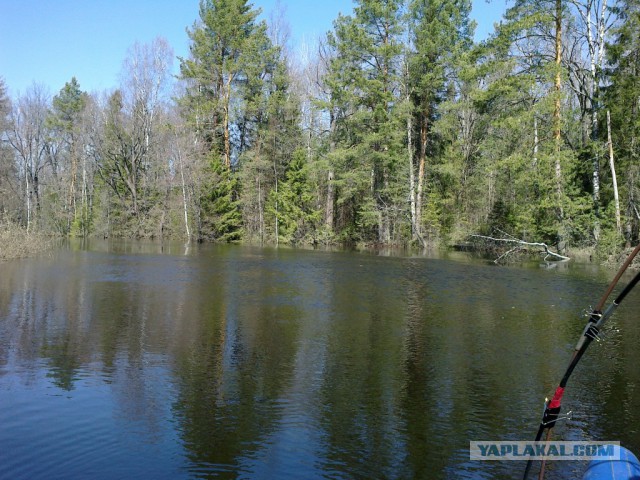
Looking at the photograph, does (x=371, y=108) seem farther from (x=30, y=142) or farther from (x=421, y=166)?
(x=30, y=142)

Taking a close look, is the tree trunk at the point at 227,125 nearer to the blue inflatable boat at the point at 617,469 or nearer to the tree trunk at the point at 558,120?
the tree trunk at the point at 558,120

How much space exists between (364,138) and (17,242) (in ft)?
76.9

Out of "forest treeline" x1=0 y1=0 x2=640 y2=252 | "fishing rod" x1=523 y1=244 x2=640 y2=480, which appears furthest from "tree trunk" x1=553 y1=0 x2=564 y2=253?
"fishing rod" x1=523 y1=244 x2=640 y2=480

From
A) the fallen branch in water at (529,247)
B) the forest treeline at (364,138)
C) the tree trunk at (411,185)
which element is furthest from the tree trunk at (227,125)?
the fallen branch in water at (529,247)

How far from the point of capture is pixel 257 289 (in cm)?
1780

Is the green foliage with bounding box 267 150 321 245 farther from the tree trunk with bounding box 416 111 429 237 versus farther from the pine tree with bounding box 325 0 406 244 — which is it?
the tree trunk with bounding box 416 111 429 237

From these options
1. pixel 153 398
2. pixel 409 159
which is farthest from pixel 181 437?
pixel 409 159

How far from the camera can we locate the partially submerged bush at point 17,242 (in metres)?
24.3

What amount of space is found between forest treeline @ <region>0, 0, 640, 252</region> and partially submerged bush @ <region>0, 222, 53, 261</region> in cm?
971

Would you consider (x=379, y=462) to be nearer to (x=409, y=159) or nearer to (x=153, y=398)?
(x=153, y=398)

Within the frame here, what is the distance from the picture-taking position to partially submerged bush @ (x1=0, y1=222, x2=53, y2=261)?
2428 cm

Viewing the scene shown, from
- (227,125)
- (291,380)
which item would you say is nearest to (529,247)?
(291,380)

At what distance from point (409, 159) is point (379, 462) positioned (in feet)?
116

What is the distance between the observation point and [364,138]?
40.0 metres
